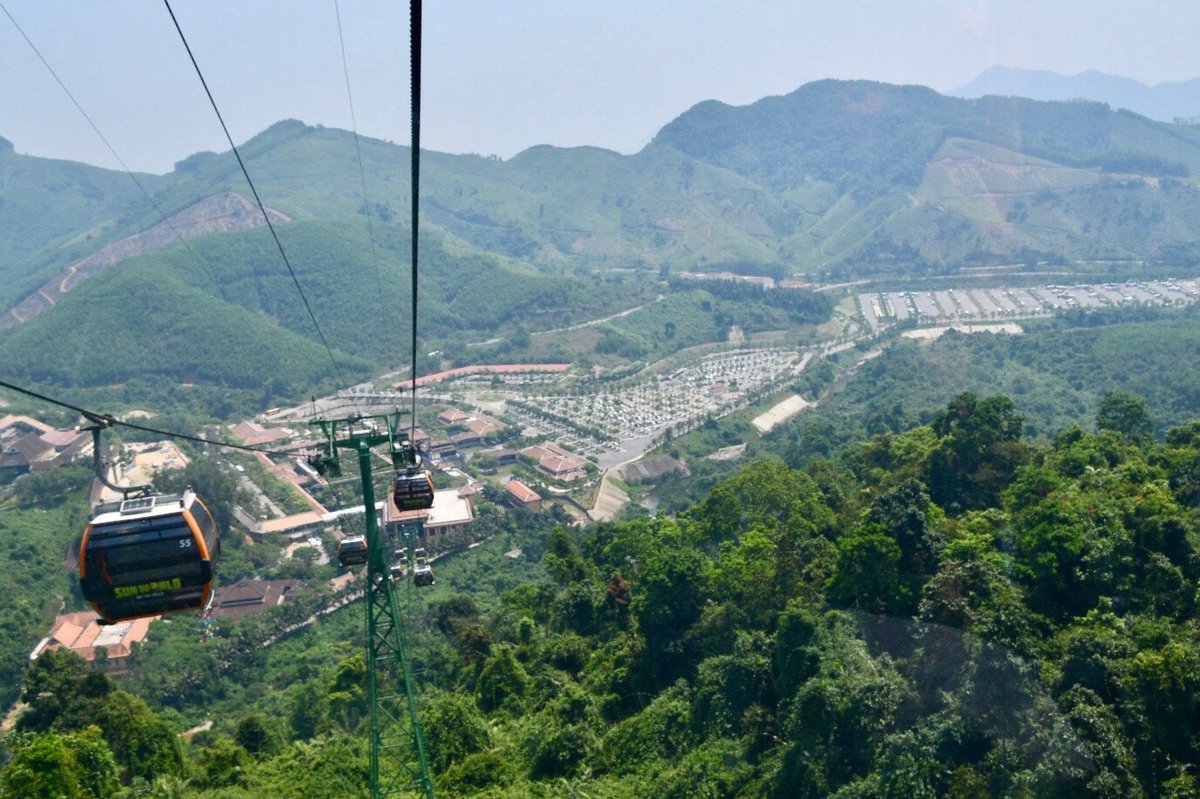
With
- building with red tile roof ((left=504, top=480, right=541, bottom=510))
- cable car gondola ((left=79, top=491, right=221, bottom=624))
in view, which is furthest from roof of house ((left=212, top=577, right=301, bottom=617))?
cable car gondola ((left=79, top=491, right=221, bottom=624))

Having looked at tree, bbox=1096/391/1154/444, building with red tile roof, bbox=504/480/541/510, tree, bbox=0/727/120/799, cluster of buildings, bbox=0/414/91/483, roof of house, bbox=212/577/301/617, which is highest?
tree, bbox=1096/391/1154/444

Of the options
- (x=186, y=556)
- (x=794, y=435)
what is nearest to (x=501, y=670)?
(x=186, y=556)

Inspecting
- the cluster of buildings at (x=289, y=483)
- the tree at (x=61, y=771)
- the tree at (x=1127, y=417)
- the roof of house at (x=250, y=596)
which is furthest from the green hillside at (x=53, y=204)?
the tree at (x=1127, y=417)

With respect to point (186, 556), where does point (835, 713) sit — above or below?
below

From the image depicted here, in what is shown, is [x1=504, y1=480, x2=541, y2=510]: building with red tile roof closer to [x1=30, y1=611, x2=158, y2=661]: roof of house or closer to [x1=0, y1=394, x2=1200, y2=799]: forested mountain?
[x1=30, y1=611, x2=158, y2=661]: roof of house

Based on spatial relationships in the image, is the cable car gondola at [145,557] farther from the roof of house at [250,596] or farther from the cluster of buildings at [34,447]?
the cluster of buildings at [34,447]

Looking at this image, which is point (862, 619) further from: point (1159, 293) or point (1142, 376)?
point (1159, 293)
